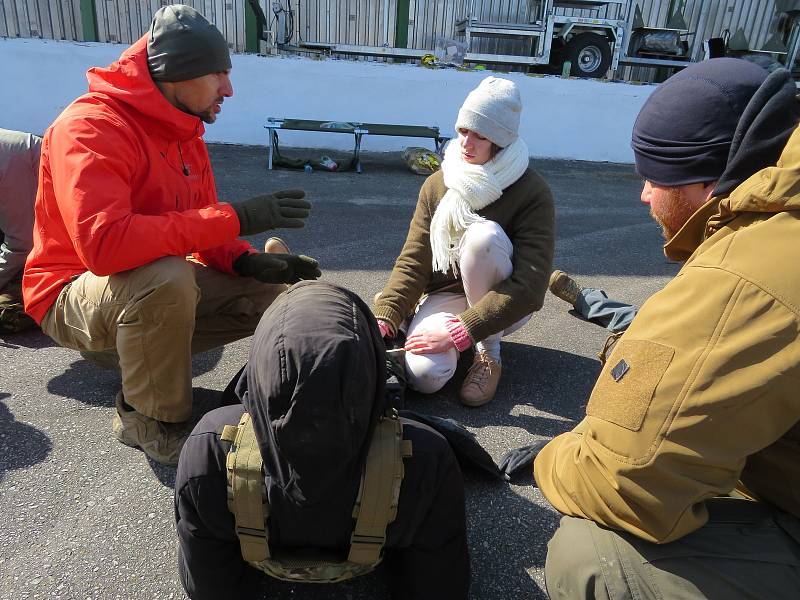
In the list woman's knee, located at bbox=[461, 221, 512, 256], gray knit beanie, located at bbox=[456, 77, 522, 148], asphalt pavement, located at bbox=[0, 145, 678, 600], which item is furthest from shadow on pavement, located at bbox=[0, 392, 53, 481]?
gray knit beanie, located at bbox=[456, 77, 522, 148]

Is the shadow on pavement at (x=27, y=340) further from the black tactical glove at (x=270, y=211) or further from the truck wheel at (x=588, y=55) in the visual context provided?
the truck wheel at (x=588, y=55)

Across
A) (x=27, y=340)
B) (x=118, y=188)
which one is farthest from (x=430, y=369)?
(x=27, y=340)

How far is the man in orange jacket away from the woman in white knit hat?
0.65 meters

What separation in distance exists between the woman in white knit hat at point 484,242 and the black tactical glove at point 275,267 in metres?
0.38

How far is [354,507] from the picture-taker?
4.43 ft

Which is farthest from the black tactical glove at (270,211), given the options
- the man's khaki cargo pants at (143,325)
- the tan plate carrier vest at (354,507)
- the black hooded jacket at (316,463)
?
the tan plate carrier vest at (354,507)

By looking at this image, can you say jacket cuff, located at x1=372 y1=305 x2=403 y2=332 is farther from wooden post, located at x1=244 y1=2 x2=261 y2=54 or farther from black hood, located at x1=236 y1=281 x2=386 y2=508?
wooden post, located at x1=244 y1=2 x2=261 y2=54

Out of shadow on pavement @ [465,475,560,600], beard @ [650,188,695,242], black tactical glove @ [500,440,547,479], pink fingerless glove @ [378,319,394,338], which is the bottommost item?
shadow on pavement @ [465,475,560,600]

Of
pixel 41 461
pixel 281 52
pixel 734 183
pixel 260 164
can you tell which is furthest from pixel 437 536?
pixel 281 52

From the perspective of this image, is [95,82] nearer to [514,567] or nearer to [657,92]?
[657,92]

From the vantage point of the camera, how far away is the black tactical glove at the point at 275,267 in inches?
101

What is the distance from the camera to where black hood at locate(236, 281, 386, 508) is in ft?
3.93

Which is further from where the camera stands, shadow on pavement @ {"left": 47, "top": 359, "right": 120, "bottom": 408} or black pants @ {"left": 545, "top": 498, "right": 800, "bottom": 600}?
shadow on pavement @ {"left": 47, "top": 359, "right": 120, "bottom": 408}

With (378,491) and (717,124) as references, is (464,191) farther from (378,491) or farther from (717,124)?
(378,491)
